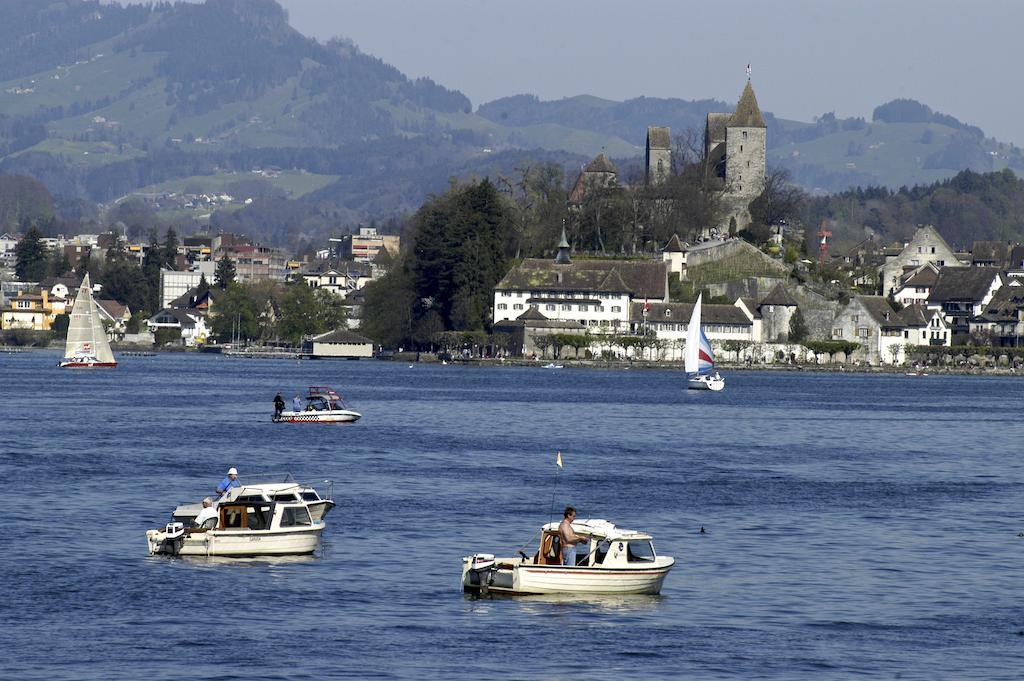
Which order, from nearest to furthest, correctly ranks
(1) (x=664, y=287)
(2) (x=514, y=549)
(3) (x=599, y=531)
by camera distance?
(3) (x=599, y=531) < (2) (x=514, y=549) < (1) (x=664, y=287)

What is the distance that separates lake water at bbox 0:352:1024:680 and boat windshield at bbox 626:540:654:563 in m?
0.77

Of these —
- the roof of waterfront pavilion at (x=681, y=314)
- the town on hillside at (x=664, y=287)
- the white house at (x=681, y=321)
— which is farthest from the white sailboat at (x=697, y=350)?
the town on hillside at (x=664, y=287)

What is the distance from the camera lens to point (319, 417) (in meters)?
70.0

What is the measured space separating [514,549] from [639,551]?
4531mm

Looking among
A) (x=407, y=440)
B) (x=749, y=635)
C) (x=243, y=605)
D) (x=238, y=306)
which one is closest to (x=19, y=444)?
(x=407, y=440)

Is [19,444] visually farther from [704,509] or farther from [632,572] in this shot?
[632,572]

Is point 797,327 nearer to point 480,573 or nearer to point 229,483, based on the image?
point 229,483

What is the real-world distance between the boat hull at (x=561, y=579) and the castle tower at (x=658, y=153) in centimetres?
13895

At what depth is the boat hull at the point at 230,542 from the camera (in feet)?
108

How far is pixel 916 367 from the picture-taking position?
152 meters

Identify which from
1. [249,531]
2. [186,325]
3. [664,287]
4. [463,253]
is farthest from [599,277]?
[249,531]

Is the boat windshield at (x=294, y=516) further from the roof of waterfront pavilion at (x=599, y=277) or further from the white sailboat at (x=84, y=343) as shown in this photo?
the roof of waterfront pavilion at (x=599, y=277)

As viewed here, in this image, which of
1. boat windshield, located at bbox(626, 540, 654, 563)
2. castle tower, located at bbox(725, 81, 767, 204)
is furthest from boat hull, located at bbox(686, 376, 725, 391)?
boat windshield, located at bbox(626, 540, 654, 563)

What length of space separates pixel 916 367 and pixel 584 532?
416 feet
